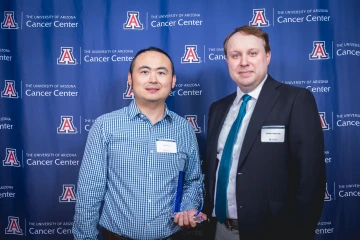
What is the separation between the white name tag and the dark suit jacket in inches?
0.9

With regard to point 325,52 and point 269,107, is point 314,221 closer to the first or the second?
point 269,107

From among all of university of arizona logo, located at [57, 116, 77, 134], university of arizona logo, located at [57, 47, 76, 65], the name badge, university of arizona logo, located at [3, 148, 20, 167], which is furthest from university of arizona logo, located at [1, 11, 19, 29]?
the name badge

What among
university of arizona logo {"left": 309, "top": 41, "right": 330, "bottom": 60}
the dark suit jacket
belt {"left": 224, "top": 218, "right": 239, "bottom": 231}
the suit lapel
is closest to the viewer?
the dark suit jacket

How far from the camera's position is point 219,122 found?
1.96 metres

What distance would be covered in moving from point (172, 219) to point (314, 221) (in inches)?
32.8

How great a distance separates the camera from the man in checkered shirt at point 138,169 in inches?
65.6

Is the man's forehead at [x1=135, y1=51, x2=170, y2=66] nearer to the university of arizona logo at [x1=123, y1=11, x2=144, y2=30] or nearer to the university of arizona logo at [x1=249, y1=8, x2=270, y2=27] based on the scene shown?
the university of arizona logo at [x1=123, y1=11, x2=144, y2=30]

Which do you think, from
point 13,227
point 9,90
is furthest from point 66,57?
point 13,227

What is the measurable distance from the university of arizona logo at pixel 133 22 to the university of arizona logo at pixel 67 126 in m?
1.09

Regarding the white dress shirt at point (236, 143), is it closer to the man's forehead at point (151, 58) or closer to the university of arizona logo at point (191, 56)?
the man's forehead at point (151, 58)

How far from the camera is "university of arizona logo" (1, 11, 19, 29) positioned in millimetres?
2746

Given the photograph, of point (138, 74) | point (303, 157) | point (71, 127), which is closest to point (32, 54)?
point (71, 127)

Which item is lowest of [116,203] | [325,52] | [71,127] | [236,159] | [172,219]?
[172,219]

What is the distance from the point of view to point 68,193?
274 centimetres
